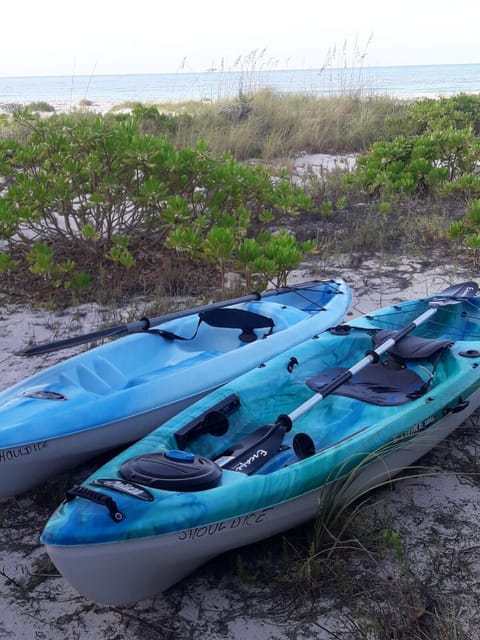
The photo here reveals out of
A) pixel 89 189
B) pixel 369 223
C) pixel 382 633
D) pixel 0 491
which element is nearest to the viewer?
pixel 382 633

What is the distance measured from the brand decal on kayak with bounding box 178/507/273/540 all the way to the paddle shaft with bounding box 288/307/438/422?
0.56 metres

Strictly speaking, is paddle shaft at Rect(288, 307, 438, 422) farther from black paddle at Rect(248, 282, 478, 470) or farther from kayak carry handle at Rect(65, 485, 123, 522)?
kayak carry handle at Rect(65, 485, 123, 522)

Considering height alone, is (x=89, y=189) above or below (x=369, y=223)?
above

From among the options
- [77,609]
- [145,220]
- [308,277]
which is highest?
[145,220]

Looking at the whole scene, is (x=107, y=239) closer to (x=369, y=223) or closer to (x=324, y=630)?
(x=369, y=223)

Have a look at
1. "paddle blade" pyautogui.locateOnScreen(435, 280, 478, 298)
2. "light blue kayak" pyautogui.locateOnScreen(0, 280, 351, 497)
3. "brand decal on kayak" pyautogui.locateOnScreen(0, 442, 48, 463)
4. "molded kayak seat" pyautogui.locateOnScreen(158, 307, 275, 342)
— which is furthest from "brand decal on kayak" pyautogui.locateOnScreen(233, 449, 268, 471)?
"paddle blade" pyautogui.locateOnScreen(435, 280, 478, 298)

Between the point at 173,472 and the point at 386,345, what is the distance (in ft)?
5.18

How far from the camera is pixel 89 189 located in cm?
551

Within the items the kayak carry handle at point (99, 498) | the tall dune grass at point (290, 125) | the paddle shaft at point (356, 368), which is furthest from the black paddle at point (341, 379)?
the tall dune grass at point (290, 125)

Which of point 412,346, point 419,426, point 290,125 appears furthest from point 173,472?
point 290,125

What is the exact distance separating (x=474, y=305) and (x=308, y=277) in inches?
68.3

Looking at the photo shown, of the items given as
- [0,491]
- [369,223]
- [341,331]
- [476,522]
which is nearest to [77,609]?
[0,491]

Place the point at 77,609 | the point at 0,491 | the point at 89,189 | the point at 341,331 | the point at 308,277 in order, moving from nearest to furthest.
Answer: the point at 77,609 → the point at 0,491 → the point at 341,331 → the point at 89,189 → the point at 308,277

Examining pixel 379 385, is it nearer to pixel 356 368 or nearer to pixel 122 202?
pixel 356 368
